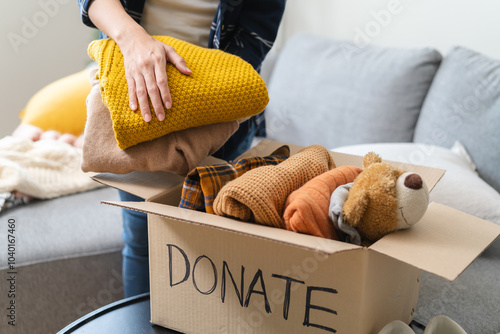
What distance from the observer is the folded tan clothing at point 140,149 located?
2.23 feet

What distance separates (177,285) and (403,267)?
303 mm

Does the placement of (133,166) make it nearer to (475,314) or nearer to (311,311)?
(311,311)

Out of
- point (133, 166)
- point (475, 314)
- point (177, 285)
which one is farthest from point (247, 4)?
point (475, 314)

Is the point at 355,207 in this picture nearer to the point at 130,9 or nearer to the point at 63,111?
the point at 130,9

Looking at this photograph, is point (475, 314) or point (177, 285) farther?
point (475, 314)

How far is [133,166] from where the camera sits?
68 centimetres

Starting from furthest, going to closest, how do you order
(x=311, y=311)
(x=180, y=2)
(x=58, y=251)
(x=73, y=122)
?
(x=73, y=122) < (x=58, y=251) < (x=180, y=2) < (x=311, y=311)

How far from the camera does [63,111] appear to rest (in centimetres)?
161

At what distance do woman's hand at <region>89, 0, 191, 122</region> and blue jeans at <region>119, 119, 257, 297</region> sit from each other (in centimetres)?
25

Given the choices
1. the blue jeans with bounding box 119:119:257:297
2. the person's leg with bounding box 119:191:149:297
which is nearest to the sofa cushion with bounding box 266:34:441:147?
the blue jeans with bounding box 119:119:257:297

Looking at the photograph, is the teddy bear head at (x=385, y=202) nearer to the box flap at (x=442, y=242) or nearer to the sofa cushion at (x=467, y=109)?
the box flap at (x=442, y=242)

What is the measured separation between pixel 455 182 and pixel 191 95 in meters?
0.68

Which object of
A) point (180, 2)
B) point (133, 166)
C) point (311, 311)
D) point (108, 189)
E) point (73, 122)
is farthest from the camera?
point (73, 122)

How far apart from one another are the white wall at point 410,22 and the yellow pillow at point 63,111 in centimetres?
100
